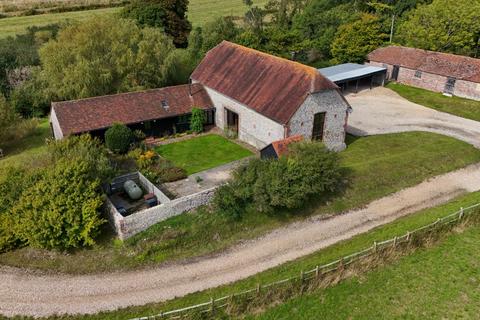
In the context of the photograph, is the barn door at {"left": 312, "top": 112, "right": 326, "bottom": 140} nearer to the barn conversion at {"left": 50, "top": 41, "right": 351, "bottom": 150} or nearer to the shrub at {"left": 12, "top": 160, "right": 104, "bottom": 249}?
the barn conversion at {"left": 50, "top": 41, "right": 351, "bottom": 150}

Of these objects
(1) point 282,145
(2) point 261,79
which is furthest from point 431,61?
(1) point 282,145

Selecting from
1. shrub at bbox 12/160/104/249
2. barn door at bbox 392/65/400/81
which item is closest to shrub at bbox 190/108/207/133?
shrub at bbox 12/160/104/249

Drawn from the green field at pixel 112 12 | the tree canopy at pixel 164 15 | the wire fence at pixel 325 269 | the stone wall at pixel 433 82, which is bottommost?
the wire fence at pixel 325 269

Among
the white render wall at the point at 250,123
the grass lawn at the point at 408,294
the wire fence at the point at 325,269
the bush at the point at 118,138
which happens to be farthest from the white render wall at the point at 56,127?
the grass lawn at the point at 408,294

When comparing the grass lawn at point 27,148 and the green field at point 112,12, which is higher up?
the green field at point 112,12

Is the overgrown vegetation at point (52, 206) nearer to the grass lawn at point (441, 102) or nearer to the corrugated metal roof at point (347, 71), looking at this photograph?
the corrugated metal roof at point (347, 71)

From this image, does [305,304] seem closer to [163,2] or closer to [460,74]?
[460,74]
